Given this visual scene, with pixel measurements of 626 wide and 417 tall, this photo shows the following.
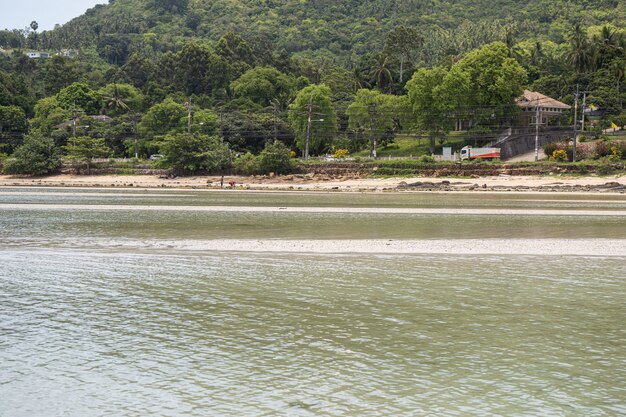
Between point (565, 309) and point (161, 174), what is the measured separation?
70077 mm

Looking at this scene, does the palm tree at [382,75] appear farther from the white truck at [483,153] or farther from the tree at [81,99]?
the tree at [81,99]

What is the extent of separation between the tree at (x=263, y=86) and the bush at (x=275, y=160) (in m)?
53.9

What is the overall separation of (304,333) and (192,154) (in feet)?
215

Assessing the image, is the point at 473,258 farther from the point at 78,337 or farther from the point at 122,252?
the point at 78,337

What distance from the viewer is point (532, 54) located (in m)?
139

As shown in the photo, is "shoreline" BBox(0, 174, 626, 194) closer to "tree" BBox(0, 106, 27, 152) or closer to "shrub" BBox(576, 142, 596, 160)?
"shrub" BBox(576, 142, 596, 160)

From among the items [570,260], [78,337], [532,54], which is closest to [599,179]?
[570,260]

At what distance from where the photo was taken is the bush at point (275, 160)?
76.1 meters

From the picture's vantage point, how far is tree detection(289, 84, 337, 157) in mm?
94625

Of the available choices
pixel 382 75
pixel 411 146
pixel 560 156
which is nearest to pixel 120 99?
pixel 382 75

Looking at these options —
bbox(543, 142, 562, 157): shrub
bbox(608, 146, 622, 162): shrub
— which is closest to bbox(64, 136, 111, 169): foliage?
bbox(543, 142, 562, 157): shrub

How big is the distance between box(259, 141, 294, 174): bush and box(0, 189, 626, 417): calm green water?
48.9 meters

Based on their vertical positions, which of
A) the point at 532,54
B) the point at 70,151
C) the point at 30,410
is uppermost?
the point at 532,54

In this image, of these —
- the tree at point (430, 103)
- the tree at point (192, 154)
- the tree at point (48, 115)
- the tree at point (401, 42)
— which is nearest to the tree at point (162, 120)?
the tree at point (48, 115)
